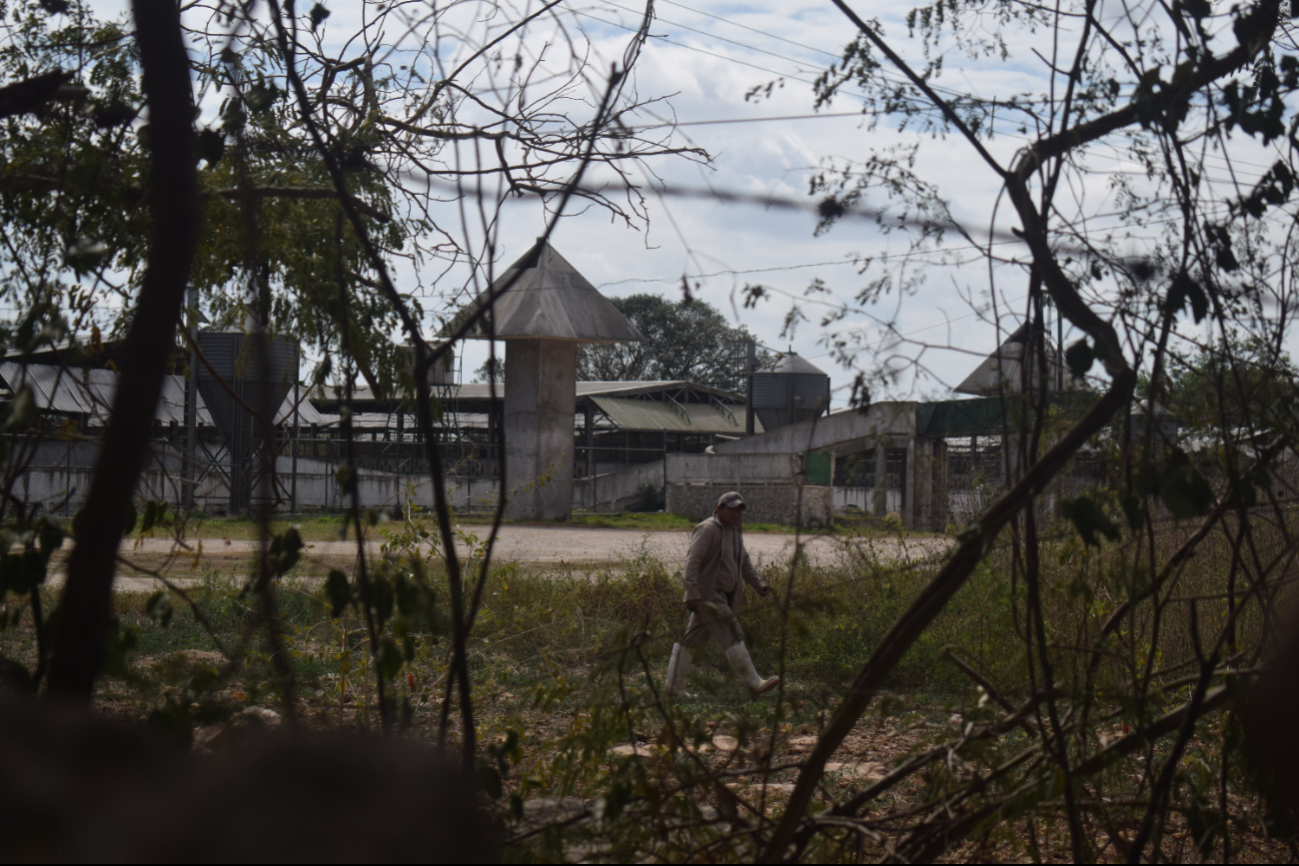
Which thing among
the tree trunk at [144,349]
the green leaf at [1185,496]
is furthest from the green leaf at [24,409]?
the green leaf at [1185,496]

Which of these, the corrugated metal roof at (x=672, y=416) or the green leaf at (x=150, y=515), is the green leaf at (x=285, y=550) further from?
the corrugated metal roof at (x=672, y=416)

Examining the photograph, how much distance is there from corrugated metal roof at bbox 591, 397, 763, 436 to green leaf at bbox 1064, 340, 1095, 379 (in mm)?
31419

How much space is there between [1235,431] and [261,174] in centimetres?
333

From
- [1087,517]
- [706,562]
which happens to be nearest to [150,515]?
[1087,517]

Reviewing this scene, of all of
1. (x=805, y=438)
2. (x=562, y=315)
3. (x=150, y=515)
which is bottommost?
(x=150, y=515)

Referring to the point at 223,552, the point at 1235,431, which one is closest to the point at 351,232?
the point at 1235,431

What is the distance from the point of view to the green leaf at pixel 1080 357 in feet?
7.67

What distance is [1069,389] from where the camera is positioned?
8.91 ft

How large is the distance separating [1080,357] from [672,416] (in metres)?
35.7

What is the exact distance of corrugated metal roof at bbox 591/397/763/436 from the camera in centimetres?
3462

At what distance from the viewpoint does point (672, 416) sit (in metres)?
38.1

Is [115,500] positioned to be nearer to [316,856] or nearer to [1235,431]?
[316,856]

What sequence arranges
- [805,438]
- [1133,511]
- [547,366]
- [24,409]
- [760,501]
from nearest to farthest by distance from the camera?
1. [24,409]
2. [1133,511]
3. [805,438]
4. [547,366]
5. [760,501]

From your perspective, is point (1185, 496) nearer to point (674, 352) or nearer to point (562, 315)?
point (562, 315)
